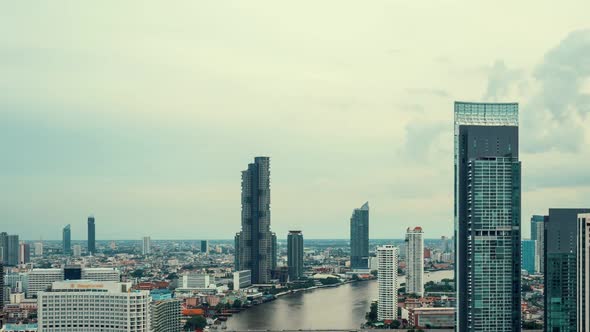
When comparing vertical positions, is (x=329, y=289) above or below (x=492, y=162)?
below

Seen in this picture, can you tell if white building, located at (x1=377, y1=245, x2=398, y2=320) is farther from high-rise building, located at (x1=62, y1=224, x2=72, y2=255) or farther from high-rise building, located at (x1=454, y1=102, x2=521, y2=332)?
high-rise building, located at (x1=62, y1=224, x2=72, y2=255)

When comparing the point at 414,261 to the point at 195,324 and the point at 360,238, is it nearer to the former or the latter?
the point at 195,324

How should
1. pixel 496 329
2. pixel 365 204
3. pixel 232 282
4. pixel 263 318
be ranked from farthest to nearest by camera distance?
pixel 365 204, pixel 232 282, pixel 263 318, pixel 496 329

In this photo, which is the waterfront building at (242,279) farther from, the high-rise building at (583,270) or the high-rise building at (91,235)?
the high-rise building at (583,270)

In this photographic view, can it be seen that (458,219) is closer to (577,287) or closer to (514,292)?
(514,292)

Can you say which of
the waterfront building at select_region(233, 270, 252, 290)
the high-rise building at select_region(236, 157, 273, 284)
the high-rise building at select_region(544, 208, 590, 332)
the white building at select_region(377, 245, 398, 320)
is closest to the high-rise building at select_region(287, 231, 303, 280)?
the high-rise building at select_region(236, 157, 273, 284)

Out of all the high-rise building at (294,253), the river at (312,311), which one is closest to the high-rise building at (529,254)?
the river at (312,311)

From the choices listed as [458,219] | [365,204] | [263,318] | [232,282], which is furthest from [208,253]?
[458,219]
